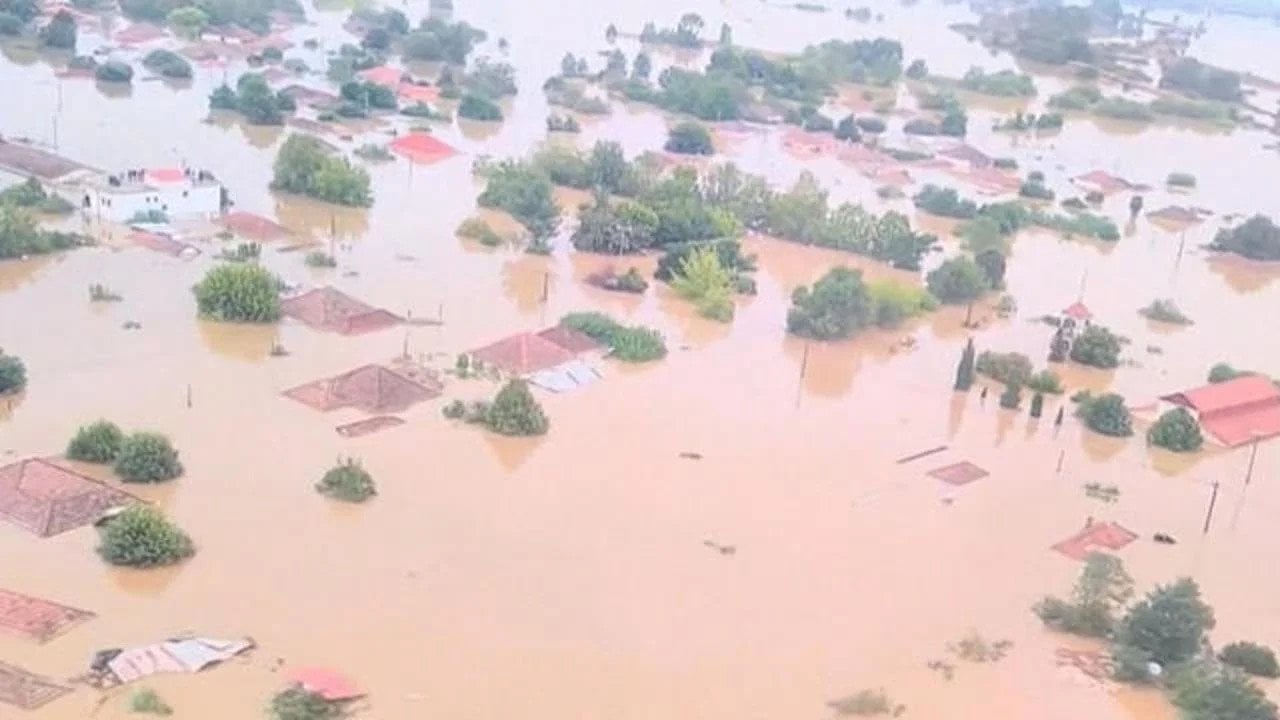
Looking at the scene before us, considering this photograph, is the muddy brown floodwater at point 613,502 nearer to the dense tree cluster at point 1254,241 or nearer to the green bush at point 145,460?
the green bush at point 145,460

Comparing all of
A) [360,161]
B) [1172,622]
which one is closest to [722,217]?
[360,161]

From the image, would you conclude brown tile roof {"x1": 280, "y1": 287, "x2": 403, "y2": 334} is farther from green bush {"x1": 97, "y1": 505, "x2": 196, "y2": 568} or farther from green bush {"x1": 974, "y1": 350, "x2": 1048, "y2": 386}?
green bush {"x1": 974, "y1": 350, "x2": 1048, "y2": 386}

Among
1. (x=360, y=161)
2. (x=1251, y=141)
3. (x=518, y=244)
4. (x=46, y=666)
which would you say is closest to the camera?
(x=46, y=666)

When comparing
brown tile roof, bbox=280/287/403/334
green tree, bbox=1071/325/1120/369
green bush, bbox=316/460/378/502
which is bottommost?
green bush, bbox=316/460/378/502

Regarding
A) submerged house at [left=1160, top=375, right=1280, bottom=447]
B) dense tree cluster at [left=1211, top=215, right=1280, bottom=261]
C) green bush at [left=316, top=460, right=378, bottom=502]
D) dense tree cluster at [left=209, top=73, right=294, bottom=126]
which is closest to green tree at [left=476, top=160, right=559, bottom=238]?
dense tree cluster at [left=209, top=73, right=294, bottom=126]

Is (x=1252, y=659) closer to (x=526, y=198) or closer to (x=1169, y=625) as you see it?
(x=1169, y=625)

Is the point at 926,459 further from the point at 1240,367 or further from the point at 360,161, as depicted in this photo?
the point at 360,161
